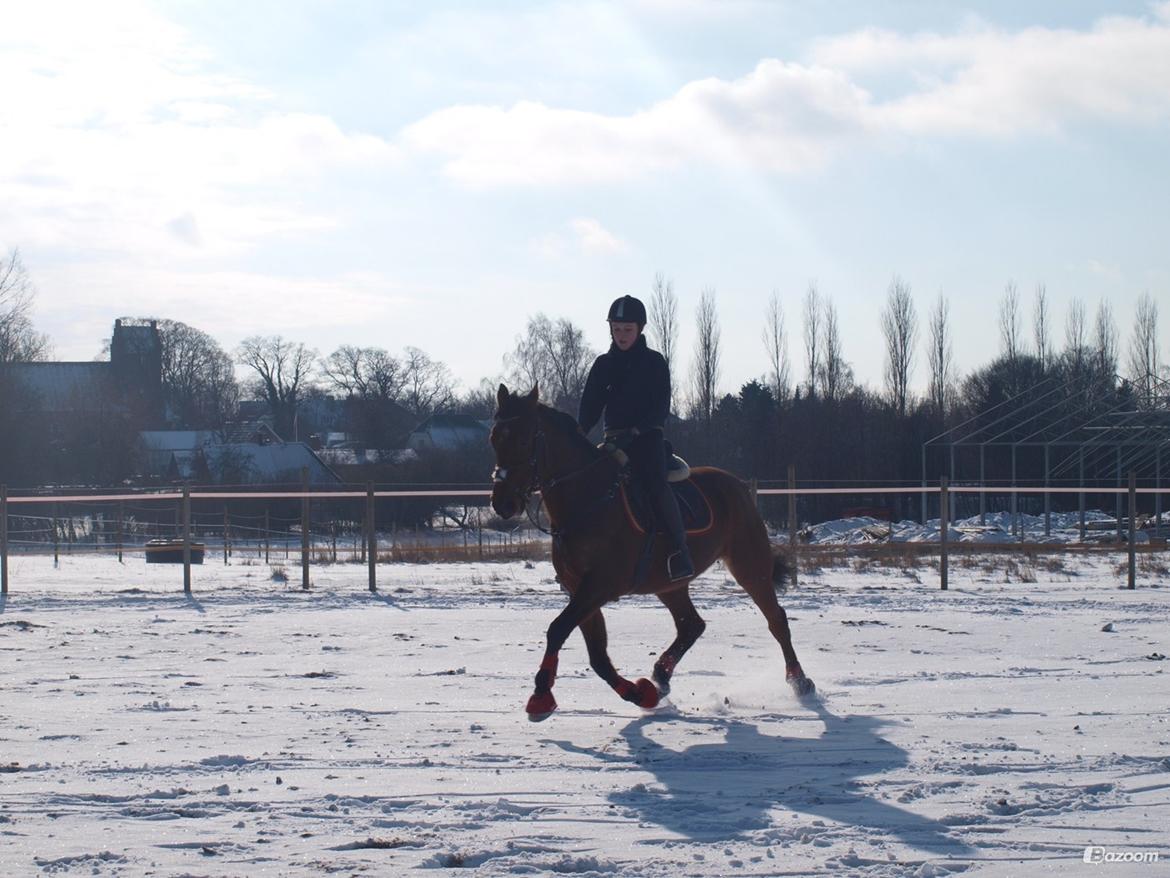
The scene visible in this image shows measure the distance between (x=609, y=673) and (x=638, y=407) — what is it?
1662 mm

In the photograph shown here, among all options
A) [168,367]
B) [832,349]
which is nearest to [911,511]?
[832,349]

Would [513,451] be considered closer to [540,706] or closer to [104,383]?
[540,706]

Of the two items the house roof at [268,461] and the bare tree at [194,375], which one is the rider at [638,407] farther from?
the bare tree at [194,375]

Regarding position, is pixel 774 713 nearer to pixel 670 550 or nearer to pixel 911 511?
pixel 670 550

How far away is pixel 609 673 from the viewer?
743 cm

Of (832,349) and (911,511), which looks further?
(832,349)

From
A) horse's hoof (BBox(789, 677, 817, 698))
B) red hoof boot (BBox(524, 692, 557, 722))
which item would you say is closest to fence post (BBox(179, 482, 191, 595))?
horse's hoof (BBox(789, 677, 817, 698))

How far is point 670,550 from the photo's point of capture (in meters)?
7.76

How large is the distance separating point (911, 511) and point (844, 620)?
36.6m

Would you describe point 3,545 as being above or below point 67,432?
below

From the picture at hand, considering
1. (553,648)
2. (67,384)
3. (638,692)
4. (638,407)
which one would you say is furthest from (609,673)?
(67,384)

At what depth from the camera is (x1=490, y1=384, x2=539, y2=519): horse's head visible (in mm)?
7125

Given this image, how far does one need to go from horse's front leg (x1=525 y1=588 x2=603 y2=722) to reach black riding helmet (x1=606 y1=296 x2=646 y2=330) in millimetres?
1760

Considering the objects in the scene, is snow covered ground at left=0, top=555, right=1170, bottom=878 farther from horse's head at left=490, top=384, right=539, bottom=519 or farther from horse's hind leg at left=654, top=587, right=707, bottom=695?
horse's head at left=490, top=384, right=539, bottom=519
